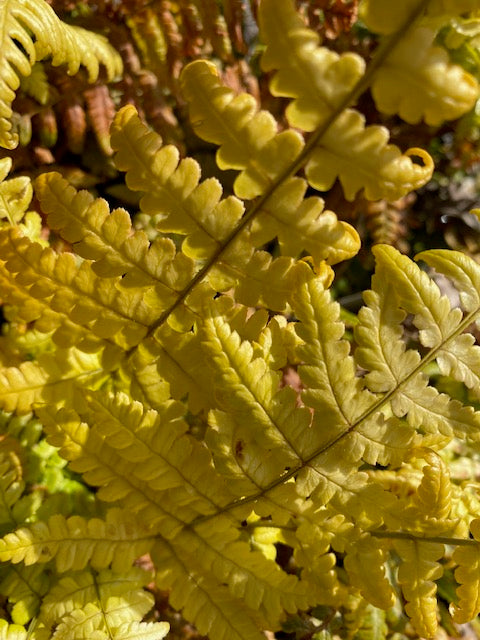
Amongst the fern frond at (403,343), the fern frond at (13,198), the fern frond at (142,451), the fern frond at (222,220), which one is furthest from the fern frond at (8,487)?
the fern frond at (403,343)

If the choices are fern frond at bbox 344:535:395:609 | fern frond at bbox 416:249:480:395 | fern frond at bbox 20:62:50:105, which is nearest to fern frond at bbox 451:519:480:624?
fern frond at bbox 344:535:395:609

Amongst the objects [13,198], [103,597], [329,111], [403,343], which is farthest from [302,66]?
[103,597]

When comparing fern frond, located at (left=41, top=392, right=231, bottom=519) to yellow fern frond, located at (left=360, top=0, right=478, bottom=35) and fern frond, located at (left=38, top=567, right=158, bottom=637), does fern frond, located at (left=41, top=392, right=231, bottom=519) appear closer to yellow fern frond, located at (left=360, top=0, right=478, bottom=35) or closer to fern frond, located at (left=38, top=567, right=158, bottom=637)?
fern frond, located at (left=38, top=567, right=158, bottom=637)

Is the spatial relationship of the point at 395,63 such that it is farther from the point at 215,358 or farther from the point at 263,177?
the point at 215,358

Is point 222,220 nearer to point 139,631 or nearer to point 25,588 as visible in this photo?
point 139,631

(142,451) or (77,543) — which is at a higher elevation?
(142,451)

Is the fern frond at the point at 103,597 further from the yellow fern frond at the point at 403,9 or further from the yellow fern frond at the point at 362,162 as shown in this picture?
the yellow fern frond at the point at 403,9

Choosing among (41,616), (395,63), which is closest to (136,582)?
(41,616)
